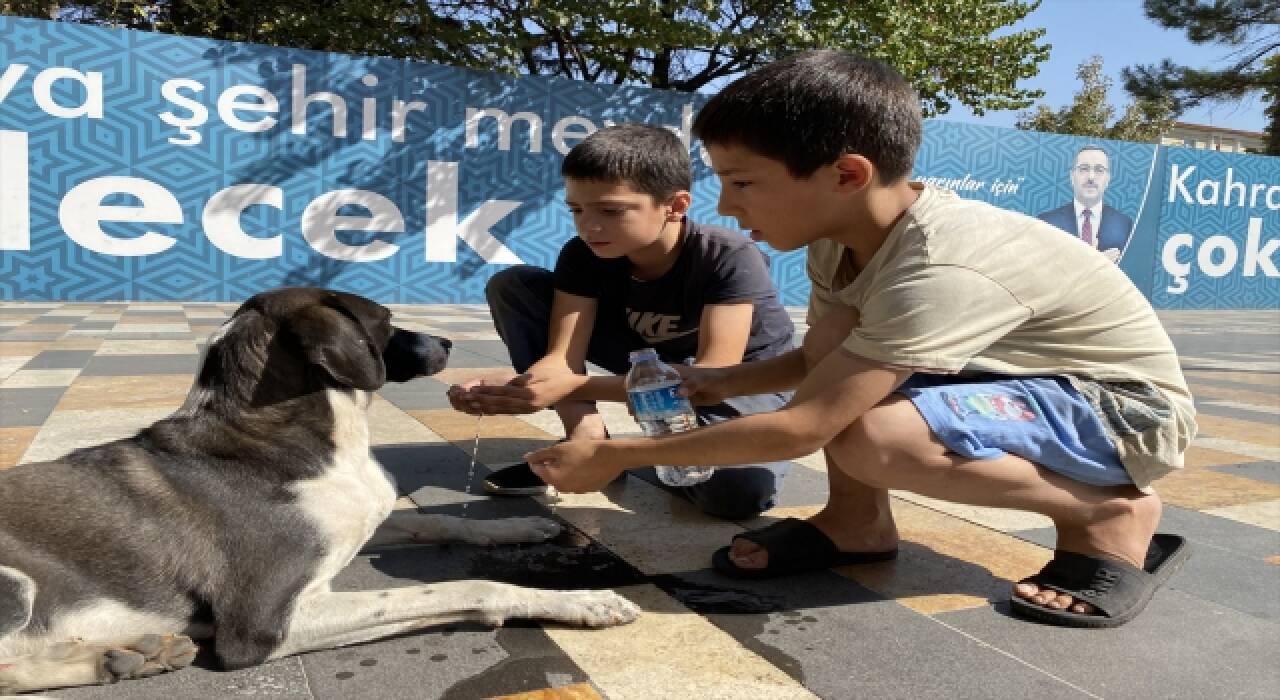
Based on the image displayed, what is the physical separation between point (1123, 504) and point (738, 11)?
56.5 feet

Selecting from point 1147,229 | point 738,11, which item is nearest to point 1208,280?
point 1147,229

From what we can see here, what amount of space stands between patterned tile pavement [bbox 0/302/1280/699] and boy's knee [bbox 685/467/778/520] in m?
0.06

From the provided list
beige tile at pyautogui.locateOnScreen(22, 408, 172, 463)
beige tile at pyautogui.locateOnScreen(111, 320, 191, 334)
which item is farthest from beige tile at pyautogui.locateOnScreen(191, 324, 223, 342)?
beige tile at pyautogui.locateOnScreen(22, 408, 172, 463)

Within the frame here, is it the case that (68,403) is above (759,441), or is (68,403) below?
below

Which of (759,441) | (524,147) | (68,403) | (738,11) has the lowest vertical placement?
(68,403)

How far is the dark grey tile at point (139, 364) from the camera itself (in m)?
6.31

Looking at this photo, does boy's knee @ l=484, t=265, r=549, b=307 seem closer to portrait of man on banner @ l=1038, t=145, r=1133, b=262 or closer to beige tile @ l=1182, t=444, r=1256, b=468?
beige tile @ l=1182, t=444, r=1256, b=468

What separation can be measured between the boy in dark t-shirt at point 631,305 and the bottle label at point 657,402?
14.0 inches

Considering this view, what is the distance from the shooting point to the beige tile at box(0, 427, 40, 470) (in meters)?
3.79

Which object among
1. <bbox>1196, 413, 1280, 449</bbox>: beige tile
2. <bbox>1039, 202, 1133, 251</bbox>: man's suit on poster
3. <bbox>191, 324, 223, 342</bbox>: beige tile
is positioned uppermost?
<bbox>1039, 202, 1133, 251</bbox>: man's suit on poster

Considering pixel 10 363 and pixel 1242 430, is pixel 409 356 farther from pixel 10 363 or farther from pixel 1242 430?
pixel 1242 430

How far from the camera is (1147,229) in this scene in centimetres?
1991

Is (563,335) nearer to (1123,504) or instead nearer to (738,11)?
(1123,504)

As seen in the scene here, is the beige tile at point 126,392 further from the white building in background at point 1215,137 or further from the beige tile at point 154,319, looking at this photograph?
the white building in background at point 1215,137
